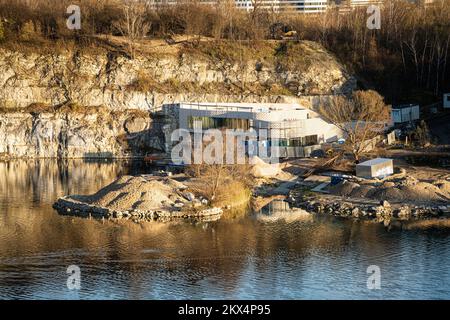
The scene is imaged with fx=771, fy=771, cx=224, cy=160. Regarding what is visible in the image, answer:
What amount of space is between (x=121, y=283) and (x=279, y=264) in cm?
605

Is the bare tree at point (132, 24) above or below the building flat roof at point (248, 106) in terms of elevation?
above

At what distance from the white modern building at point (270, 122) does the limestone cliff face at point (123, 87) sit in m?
2.97

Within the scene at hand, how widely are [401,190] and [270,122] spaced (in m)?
14.7

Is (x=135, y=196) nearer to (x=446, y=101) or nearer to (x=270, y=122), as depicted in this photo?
(x=270, y=122)

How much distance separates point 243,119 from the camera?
5434 centimetres

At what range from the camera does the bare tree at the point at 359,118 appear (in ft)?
162

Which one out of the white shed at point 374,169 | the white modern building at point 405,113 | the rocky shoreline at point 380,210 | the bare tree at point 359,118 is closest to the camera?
the rocky shoreline at point 380,210

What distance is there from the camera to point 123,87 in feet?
203

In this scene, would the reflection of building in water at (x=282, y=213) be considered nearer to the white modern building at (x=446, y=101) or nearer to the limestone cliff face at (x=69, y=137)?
the limestone cliff face at (x=69, y=137)

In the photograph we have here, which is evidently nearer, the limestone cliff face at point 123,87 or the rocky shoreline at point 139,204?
the rocky shoreline at point 139,204

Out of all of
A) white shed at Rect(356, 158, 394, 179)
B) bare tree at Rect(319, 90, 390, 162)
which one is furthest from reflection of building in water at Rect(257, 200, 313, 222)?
bare tree at Rect(319, 90, 390, 162)

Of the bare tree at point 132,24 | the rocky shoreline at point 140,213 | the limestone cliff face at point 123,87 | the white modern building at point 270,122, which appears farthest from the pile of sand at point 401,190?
the bare tree at point 132,24

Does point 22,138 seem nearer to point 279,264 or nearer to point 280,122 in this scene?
point 280,122

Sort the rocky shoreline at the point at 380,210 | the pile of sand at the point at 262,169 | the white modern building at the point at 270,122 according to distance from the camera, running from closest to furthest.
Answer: the rocky shoreline at the point at 380,210 → the pile of sand at the point at 262,169 → the white modern building at the point at 270,122
